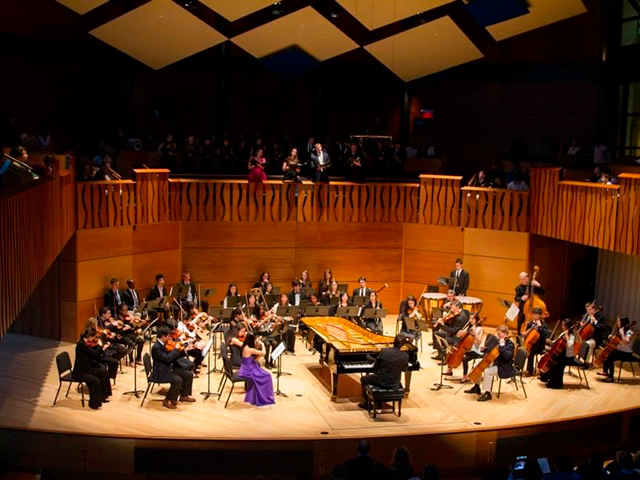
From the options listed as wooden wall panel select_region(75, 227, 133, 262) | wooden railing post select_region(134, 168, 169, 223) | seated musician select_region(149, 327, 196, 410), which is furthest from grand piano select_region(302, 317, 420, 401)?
wooden railing post select_region(134, 168, 169, 223)

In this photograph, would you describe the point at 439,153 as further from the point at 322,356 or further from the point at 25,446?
the point at 25,446

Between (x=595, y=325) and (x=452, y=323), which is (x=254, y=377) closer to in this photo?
(x=452, y=323)

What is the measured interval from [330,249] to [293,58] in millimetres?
5309

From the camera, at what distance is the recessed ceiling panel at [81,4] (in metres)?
18.7

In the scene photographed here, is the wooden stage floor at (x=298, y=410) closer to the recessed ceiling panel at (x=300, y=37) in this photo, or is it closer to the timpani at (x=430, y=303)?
the timpani at (x=430, y=303)

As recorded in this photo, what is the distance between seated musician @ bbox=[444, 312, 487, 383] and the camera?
13.9 metres

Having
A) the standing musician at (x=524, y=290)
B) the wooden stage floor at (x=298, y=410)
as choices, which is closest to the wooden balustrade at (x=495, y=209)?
the standing musician at (x=524, y=290)

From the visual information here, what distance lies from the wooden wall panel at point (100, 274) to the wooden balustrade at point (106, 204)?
71 cm

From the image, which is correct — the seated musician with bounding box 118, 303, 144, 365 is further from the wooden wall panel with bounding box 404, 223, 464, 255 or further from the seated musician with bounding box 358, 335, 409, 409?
the wooden wall panel with bounding box 404, 223, 464, 255

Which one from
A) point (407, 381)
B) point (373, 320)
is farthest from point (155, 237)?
point (407, 381)

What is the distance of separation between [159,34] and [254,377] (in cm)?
1022

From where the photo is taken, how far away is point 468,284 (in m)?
18.4

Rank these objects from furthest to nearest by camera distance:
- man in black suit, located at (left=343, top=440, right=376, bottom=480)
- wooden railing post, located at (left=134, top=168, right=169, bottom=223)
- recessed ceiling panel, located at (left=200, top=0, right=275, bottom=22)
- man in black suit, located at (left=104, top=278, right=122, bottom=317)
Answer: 1. recessed ceiling panel, located at (left=200, top=0, right=275, bottom=22)
2. wooden railing post, located at (left=134, top=168, right=169, bottom=223)
3. man in black suit, located at (left=104, top=278, right=122, bottom=317)
4. man in black suit, located at (left=343, top=440, right=376, bottom=480)

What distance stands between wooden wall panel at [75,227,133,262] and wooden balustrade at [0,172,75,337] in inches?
72.7
